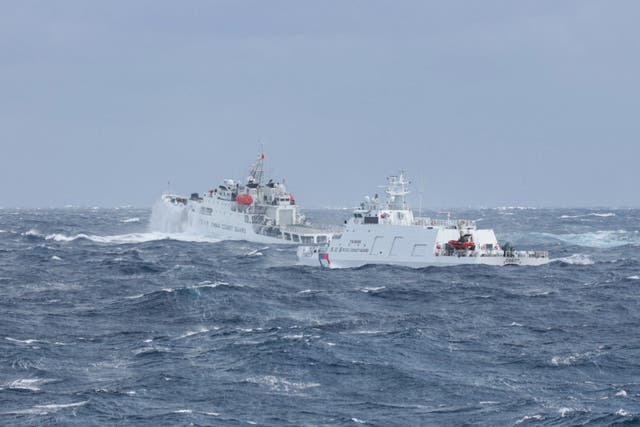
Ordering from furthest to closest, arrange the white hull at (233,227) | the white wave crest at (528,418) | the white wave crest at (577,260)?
the white hull at (233,227) < the white wave crest at (577,260) < the white wave crest at (528,418)

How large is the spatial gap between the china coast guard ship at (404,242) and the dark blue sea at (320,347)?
2.21m

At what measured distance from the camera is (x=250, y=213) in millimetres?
120125

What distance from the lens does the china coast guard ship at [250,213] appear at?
115250mm

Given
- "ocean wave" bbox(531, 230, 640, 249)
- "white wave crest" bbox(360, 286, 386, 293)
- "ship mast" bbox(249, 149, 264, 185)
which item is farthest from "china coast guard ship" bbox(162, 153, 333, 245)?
"white wave crest" bbox(360, 286, 386, 293)

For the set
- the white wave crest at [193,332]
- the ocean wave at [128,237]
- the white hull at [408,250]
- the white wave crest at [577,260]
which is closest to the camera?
the white wave crest at [193,332]

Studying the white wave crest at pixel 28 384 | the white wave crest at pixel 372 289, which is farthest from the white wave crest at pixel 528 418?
the white wave crest at pixel 372 289

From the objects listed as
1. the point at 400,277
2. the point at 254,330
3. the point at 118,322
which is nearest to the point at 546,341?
the point at 254,330

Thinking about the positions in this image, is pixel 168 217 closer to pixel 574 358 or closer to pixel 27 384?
pixel 574 358

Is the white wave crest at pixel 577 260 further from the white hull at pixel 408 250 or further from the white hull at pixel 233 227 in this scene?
the white hull at pixel 233 227

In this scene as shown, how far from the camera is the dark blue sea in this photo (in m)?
29.5

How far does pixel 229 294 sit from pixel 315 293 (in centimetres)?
605

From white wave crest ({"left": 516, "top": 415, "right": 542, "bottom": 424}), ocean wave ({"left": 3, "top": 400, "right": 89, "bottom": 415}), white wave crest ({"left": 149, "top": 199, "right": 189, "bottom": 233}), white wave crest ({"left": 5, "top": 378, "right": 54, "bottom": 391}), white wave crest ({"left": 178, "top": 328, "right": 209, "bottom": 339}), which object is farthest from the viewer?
white wave crest ({"left": 149, "top": 199, "right": 189, "bottom": 233})

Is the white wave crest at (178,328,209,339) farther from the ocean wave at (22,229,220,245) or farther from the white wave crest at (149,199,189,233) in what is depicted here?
the white wave crest at (149,199,189,233)

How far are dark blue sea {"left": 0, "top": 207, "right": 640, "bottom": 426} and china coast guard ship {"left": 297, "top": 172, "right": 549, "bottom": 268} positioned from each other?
87.1 inches
